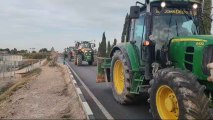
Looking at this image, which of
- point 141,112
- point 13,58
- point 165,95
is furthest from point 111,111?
point 13,58

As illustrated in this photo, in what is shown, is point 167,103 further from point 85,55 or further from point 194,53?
point 85,55

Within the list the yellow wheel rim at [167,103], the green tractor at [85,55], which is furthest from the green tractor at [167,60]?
the green tractor at [85,55]

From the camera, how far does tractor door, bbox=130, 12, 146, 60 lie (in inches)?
434

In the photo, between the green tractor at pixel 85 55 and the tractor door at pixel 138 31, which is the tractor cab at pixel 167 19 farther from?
the green tractor at pixel 85 55

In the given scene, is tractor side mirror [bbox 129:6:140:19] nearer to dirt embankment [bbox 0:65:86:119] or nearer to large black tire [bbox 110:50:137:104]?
large black tire [bbox 110:50:137:104]

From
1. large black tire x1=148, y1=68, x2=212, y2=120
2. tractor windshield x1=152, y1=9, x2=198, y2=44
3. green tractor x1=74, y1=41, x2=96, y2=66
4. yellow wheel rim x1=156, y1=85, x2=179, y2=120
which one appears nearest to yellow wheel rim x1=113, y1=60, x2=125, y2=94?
tractor windshield x1=152, y1=9, x2=198, y2=44

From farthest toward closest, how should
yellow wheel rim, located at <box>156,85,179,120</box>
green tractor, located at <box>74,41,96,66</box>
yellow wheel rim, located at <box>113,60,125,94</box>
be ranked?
green tractor, located at <box>74,41,96,66</box> → yellow wheel rim, located at <box>113,60,125,94</box> → yellow wheel rim, located at <box>156,85,179,120</box>

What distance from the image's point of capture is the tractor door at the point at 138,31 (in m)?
11.0

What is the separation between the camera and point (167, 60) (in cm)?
982

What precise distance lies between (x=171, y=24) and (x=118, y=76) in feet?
9.08

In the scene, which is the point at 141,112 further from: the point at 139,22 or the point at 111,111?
the point at 139,22

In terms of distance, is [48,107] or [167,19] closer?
[167,19]

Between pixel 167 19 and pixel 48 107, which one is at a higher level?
pixel 167 19

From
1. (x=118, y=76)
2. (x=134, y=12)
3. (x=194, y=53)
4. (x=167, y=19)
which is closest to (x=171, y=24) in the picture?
(x=167, y=19)
